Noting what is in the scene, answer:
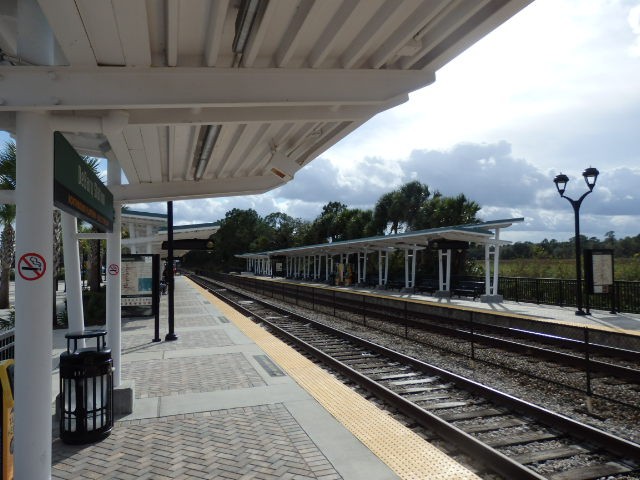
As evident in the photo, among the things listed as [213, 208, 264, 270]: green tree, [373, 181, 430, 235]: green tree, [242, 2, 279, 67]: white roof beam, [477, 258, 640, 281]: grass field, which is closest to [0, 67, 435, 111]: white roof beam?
[242, 2, 279, 67]: white roof beam

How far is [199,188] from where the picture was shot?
24.9 feet

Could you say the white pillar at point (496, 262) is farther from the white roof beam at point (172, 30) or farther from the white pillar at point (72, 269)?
the white roof beam at point (172, 30)

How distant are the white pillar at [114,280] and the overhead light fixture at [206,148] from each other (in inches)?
43.6

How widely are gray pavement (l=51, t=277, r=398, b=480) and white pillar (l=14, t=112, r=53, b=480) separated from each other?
3.40ft

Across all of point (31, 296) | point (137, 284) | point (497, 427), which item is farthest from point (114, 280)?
point (137, 284)

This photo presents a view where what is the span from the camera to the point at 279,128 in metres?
5.71

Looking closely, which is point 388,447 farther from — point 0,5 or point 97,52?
point 0,5

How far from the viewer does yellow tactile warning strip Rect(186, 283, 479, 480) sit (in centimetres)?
445

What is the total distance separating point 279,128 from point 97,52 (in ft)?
8.22

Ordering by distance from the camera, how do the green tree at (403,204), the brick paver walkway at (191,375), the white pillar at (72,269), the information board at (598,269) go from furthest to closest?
the green tree at (403,204)
the information board at (598,269)
the brick paver walkway at (191,375)
the white pillar at (72,269)

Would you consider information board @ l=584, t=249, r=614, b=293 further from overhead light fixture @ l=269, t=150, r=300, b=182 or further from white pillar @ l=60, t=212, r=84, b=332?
white pillar @ l=60, t=212, r=84, b=332

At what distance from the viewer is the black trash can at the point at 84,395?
5113mm

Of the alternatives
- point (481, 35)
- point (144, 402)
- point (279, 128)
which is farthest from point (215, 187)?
point (481, 35)

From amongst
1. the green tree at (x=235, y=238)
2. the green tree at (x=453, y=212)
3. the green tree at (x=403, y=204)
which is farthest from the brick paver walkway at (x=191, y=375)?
the green tree at (x=235, y=238)
